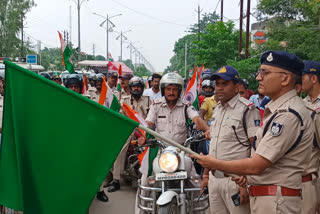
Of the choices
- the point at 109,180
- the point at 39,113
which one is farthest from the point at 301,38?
the point at 39,113

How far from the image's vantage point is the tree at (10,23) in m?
42.4

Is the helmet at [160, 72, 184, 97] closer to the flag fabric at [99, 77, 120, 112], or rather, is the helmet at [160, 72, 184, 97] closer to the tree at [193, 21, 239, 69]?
Result: the flag fabric at [99, 77, 120, 112]

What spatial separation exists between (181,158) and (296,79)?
4.91ft

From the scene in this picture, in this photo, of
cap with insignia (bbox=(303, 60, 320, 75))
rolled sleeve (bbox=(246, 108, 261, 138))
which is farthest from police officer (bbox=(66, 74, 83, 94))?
cap with insignia (bbox=(303, 60, 320, 75))

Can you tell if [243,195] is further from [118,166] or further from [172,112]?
[118,166]

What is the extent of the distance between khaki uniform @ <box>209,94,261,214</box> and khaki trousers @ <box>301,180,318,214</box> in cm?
48

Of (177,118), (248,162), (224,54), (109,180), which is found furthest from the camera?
(224,54)

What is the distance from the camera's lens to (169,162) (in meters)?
3.62

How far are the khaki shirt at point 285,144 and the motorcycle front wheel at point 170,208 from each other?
104 centimetres

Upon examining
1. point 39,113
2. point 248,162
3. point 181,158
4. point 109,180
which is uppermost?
point 39,113

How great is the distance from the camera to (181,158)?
368cm

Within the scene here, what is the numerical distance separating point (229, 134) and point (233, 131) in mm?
45

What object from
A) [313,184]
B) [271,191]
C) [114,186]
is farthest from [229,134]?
[114,186]

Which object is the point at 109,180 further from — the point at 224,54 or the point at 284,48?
the point at 224,54
